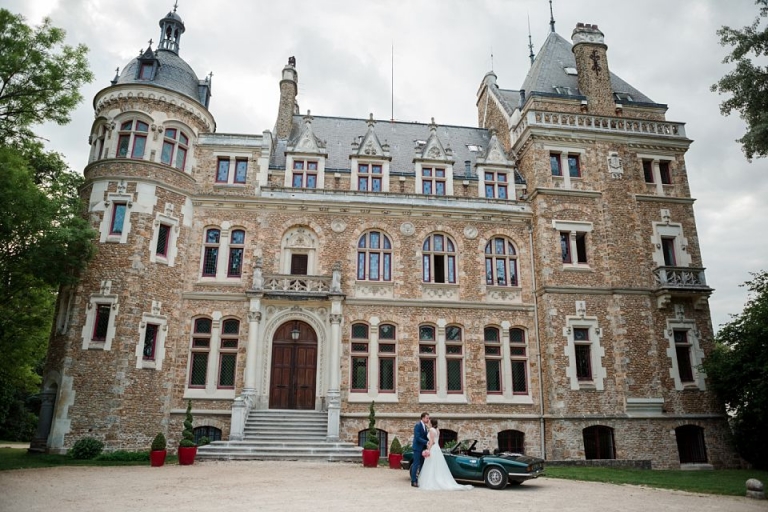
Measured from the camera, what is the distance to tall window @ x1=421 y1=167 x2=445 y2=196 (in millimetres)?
23627

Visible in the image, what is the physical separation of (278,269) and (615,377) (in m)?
15.0

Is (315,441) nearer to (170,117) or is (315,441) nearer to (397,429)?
(397,429)

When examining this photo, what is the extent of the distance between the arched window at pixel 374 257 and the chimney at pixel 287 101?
7.48 metres

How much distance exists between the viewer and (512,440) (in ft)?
67.9

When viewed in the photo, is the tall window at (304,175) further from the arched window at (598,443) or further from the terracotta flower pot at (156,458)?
the arched window at (598,443)

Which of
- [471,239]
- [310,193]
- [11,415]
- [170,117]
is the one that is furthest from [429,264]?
[11,415]

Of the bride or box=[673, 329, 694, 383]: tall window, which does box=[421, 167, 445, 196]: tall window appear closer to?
box=[673, 329, 694, 383]: tall window

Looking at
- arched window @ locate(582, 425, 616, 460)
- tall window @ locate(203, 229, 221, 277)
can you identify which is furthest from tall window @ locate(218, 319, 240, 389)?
arched window @ locate(582, 425, 616, 460)

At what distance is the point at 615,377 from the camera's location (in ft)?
68.4

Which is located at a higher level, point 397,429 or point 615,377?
point 615,377

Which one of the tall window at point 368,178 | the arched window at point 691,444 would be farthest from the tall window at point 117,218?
the arched window at point 691,444

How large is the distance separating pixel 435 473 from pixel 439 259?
40.3 feet

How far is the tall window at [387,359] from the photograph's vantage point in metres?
20.9

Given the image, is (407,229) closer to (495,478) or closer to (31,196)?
(495,478)
